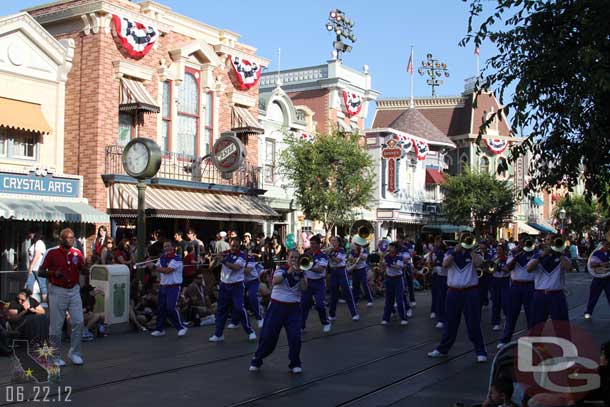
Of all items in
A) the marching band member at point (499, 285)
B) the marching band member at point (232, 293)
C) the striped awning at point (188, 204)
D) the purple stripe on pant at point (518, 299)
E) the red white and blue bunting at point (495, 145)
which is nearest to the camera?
the purple stripe on pant at point (518, 299)

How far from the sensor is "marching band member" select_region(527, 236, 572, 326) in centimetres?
1158

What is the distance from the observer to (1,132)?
19969mm

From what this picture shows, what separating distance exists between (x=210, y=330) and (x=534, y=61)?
318 inches

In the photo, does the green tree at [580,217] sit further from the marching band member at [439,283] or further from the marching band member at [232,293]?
the marching band member at [232,293]

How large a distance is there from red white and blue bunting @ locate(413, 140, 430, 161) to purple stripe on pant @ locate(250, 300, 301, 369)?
3333 cm

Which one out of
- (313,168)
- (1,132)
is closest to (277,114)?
(313,168)

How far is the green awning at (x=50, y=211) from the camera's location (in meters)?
18.5

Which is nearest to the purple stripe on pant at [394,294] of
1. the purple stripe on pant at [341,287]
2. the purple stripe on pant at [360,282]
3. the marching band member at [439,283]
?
the marching band member at [439,283]

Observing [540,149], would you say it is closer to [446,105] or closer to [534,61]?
[534,61]

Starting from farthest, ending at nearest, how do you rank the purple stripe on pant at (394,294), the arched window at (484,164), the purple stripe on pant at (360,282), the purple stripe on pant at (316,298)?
the arched window at (484,164) → the purple stripe on pant at (360,282) → the purple stripe on pant at (394,294) → the purple stripe on pant at (316,298)

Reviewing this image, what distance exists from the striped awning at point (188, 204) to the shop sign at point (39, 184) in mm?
1430

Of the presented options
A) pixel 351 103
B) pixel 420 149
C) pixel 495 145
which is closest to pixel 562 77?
pixel 351 103

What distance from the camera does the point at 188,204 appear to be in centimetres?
2362
